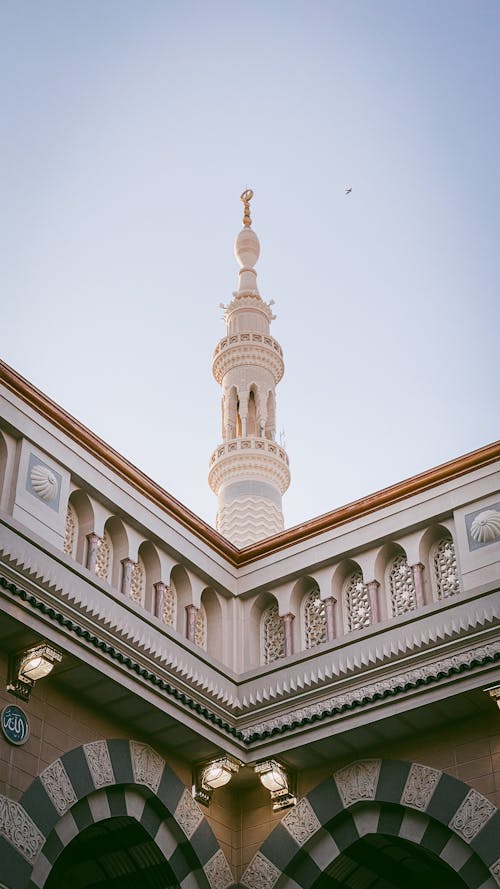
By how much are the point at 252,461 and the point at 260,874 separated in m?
11.5

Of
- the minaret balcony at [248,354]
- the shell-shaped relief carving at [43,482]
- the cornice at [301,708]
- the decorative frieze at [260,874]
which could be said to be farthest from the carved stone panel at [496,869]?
the minaret balcony at [248,354]

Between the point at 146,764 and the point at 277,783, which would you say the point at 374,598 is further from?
the point at 146,764

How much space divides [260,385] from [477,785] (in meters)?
13.7

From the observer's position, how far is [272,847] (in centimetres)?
1030

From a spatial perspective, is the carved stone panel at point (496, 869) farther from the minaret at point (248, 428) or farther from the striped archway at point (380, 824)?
the minaret at point (248, 428)

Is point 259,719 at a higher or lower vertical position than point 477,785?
higher

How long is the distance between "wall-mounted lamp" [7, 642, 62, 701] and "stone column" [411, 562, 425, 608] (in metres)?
3.46

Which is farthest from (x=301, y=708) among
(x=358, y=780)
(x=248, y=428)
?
(x=248, y=428)

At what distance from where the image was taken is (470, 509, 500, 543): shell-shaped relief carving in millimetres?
10688

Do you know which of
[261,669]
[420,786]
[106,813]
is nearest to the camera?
[106,813]

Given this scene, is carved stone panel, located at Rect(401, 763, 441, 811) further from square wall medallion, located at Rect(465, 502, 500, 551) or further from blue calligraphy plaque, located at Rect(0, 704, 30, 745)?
blue calligraphy plaque, located at Rect(0, 704, 30, 745)

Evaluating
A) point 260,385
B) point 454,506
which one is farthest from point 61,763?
point 260,385

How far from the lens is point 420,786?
979cm

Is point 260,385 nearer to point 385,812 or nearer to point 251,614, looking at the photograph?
point 251,614
